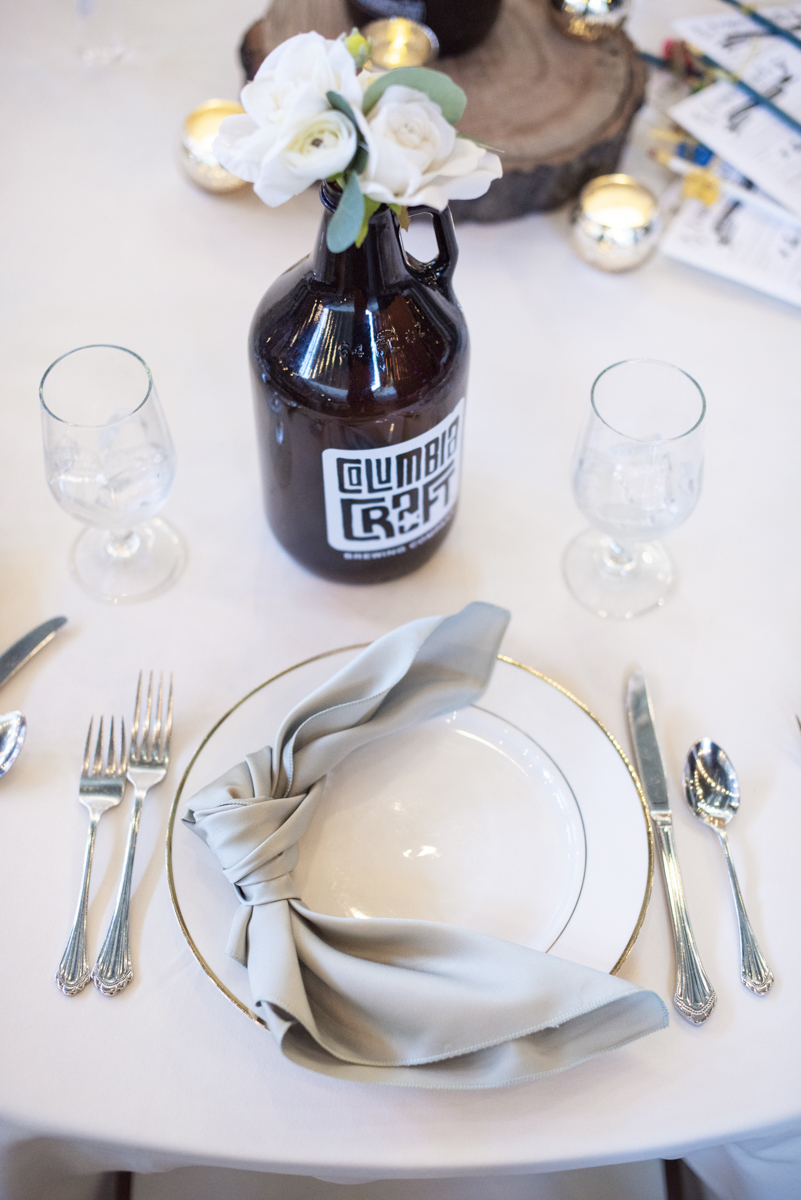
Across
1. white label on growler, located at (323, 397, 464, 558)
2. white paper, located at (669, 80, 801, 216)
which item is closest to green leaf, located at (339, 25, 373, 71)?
white label on growler, located at (323, 397, 464, 558)

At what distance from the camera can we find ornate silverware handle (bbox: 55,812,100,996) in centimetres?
57

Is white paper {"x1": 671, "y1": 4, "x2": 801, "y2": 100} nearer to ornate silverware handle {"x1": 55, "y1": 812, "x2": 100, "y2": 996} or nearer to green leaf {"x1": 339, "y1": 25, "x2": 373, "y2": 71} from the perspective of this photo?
green leaf {"x1": 339, "y1": 25, "x2": 373, "y2": 71}

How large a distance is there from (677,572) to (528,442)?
188 mm

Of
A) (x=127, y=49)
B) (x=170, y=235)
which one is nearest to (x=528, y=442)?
(x=170, y=235)

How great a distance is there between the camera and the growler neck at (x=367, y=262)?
564 millimetres

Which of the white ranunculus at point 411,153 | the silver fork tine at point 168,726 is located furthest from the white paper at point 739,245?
the silver fork tine at point 168,726

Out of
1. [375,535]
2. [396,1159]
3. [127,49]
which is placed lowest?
[396,1159]

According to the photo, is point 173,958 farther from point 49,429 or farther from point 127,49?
point 127,49

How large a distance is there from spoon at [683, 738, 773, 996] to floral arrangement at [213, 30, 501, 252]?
42cm

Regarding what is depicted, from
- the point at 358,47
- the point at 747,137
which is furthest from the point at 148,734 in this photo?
the point at 747,137

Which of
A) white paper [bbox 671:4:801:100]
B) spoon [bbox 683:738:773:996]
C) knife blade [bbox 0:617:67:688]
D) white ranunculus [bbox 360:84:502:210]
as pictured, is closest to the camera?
white ranunculus [bbox 360:84:502:210]

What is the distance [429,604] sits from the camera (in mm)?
763

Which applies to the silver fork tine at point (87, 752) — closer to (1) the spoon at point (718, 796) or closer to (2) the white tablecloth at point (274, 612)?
(2) the white tablecloth at point (274, 612)

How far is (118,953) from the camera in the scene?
0.57 meters
